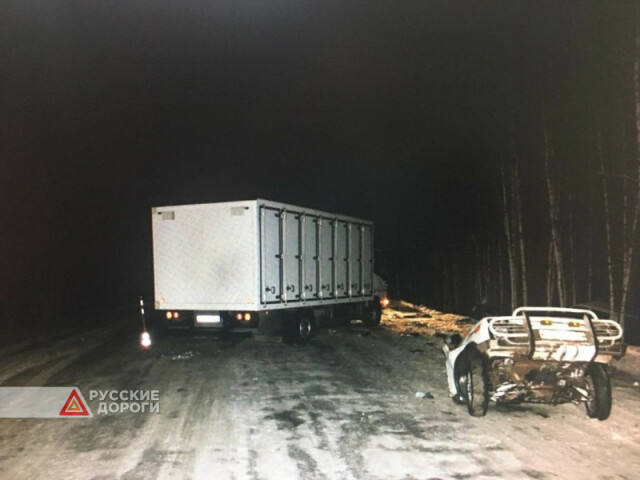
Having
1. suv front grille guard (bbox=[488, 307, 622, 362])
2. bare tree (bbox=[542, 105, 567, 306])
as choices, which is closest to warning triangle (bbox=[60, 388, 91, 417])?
suv front grille guard (bbox=[488, 307, 622, 362])

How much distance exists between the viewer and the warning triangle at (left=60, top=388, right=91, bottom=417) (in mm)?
7305

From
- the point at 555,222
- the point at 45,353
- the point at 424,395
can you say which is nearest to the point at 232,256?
the point at 45,353

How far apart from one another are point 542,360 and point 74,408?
620 cm

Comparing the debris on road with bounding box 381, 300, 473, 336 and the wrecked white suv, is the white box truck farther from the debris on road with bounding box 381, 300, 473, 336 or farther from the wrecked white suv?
the wrecked white suv

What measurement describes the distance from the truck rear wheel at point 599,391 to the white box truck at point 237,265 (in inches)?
292

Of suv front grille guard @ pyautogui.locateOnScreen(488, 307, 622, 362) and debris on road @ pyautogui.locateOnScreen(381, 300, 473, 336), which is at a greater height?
suv front grille guard @ pyautogui.locateOnScreen(488, 307, 622, 362)

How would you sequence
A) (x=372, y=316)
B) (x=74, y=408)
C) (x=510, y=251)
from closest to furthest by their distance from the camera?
1. (x=74, y=408)
2. (x=372, y=316)
3. (x=510, y=251)

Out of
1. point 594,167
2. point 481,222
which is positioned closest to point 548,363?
point 594,167

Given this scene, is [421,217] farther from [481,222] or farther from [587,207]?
[587,207]

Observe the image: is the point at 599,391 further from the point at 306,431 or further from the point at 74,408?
the point at 74,408

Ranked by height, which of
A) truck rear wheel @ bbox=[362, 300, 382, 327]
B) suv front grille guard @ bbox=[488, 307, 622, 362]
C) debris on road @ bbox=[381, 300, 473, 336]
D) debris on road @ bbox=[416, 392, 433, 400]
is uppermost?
suv front grille guard @ bbox=[488, 307, 622, 362]

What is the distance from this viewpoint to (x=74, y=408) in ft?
25.1

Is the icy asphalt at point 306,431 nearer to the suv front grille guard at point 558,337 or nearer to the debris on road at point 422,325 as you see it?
the suv front grille guard at point 558,337

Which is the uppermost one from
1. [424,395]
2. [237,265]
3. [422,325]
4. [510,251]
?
[510,251]
